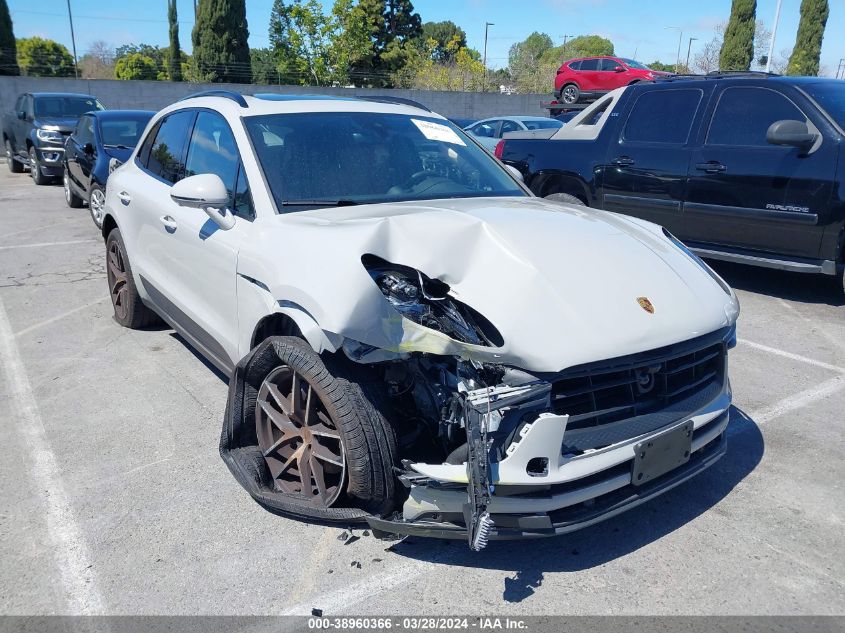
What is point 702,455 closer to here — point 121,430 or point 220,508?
point 220,508

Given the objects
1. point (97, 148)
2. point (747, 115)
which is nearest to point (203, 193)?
point (747, 115)

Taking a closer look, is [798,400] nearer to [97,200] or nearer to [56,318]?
[56,318]

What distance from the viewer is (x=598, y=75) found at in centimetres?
2180

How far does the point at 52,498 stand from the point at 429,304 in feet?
6.67

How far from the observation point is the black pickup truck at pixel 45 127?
574 inches

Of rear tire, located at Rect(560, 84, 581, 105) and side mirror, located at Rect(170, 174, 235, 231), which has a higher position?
rear tire, located at Rect(560, 84, 581, 105)

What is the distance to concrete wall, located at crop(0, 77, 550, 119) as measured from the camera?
24.5 meters

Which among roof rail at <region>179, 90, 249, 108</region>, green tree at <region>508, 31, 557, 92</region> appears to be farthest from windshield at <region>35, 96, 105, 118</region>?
green tree at <region>508, 31, 557, 92</region>

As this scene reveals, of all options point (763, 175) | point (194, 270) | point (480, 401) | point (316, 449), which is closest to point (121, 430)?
point (194, 270)

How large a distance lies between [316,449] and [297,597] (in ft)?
1.87

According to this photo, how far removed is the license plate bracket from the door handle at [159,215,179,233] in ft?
9.46

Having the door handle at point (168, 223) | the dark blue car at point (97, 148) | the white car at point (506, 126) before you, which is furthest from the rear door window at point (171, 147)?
the white car at point (506, 126)

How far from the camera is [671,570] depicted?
2.83 m

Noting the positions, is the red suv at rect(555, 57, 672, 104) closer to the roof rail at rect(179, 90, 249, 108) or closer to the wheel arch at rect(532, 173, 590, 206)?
the wheel arch at rect(532, 173, 590, 206)
